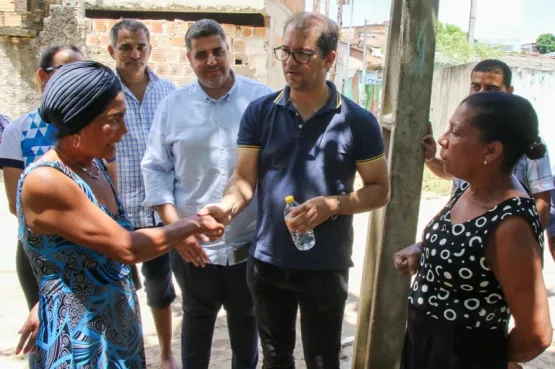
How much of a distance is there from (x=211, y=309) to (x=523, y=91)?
12.8 m

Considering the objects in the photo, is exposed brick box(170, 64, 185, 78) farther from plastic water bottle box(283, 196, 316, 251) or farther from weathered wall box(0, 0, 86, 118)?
plastic water bottle box(283, 196, 316, 251)

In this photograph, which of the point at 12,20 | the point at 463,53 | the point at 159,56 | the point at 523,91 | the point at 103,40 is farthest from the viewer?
the point at 463,53

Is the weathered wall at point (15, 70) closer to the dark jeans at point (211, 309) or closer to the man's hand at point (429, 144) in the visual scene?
the dark jeans at point (211, 309)

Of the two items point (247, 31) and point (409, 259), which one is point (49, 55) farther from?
point (247, 31)

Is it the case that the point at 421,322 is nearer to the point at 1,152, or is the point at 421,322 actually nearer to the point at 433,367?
the point at 433,367

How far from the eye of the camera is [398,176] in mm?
2854

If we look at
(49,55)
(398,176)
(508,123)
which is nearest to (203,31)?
(49,55)

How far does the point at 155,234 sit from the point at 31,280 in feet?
5.04

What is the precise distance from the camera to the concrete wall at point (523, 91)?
516 inches

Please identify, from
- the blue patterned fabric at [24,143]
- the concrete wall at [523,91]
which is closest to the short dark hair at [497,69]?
the blue patterned fabric at [24,143]

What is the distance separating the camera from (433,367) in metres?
2.05

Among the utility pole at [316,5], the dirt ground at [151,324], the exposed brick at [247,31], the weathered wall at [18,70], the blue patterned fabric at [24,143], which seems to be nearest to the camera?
the blue patterned fabric at [24,143]

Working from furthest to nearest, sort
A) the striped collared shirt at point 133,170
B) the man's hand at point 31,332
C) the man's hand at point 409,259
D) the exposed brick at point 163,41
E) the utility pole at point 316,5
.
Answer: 1. the utility pole at point 316,5
2. the exposed brick at point 163,41
3. the striped collared shirt at point 133,170
4. the man's hand at point 409,259
5. the man's hand at point 31,332

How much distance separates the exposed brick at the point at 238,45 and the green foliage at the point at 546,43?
5188 cm
